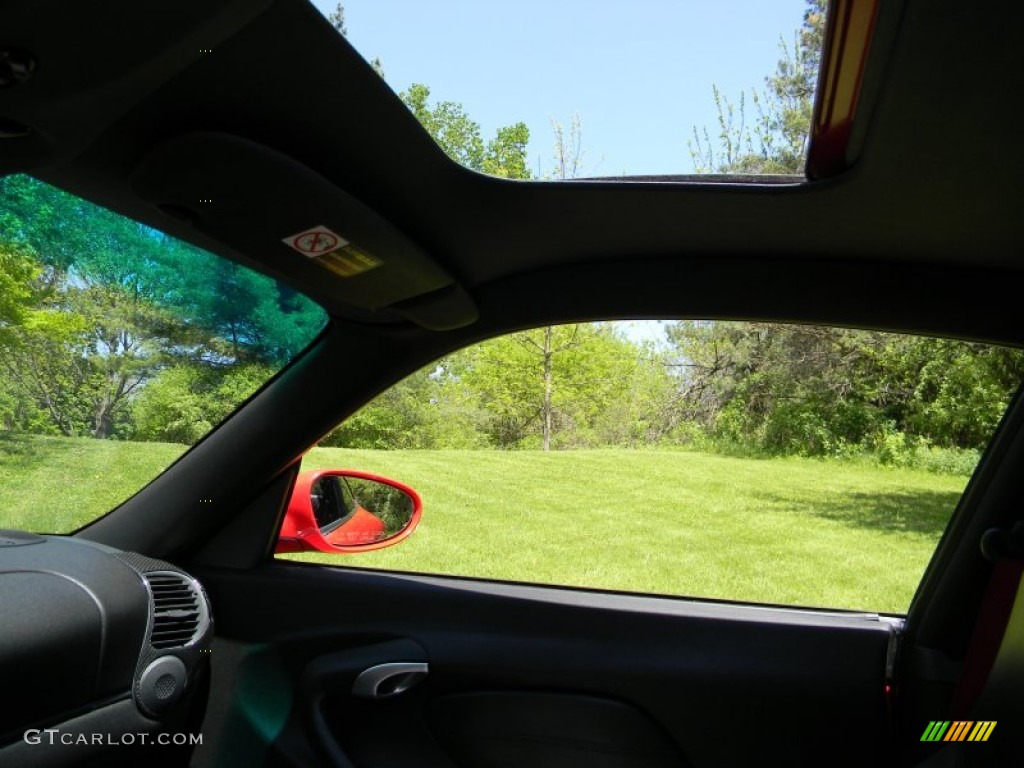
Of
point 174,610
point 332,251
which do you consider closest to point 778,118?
point 332,251

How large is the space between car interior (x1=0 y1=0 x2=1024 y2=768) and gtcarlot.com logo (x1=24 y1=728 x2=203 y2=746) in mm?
13

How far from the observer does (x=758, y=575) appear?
2.55 meters

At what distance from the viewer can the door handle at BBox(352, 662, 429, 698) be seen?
2.39 meters

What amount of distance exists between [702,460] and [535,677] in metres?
0.97

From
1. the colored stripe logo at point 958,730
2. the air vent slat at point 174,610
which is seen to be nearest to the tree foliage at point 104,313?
the air vent slat at point 174,610

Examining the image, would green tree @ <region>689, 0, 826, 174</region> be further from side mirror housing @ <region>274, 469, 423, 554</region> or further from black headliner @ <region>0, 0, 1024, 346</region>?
side mirror housing @ <region>274, 469, 423, 554</region>

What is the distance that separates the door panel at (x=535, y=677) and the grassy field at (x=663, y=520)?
0.37ft

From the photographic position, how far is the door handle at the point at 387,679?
7.84 feet

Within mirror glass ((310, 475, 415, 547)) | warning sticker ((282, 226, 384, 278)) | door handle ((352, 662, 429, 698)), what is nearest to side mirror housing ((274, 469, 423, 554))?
mirror glass ((310, 475, 415, 547))

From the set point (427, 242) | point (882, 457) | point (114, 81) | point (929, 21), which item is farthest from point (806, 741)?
point (114, 81)

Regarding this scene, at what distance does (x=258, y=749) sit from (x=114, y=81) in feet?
6.22

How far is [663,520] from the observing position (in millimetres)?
2727

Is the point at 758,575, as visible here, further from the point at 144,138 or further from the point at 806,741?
the point at 144,138

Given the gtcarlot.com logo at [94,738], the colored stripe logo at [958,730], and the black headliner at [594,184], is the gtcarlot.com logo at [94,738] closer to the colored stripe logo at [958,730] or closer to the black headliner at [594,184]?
the black headliner at [594,184]
